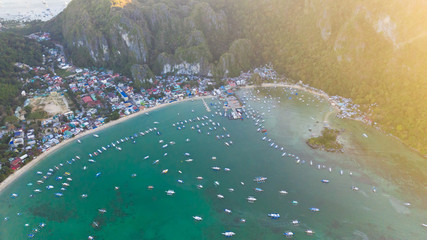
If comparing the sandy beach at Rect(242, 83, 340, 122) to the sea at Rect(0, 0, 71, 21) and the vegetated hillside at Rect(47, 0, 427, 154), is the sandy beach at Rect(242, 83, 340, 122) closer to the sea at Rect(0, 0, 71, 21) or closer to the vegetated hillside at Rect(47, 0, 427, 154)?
the vegetated hillside at Rect(47, 0, 427, 154)

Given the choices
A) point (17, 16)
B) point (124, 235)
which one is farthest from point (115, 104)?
point (17, 16)

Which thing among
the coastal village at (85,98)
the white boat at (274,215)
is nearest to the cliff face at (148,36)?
the coastal village at (85,98)

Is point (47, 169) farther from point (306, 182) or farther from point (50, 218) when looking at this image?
point (306, 182)

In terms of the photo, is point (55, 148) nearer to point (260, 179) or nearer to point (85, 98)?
point (85, 98)

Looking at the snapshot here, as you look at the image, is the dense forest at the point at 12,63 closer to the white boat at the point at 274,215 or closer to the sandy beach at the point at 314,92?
the white boat at the point at 274,215

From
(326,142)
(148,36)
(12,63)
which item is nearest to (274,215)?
(326,142)

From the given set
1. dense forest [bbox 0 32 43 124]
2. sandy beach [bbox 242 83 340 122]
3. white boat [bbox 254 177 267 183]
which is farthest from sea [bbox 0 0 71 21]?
white boat [bbox 254 177 267 183]
